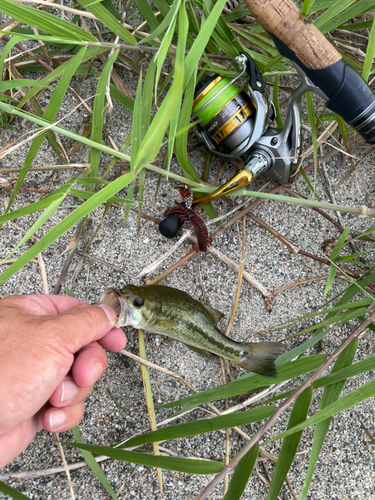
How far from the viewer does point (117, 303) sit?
180 centimetres

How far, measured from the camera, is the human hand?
1.38 m

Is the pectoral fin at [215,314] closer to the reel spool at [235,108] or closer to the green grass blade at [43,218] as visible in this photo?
the reel spool at [235,108]

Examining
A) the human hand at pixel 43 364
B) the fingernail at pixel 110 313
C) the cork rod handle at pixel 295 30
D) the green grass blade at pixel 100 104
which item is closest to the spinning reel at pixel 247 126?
the cork rod handle at pixel 295 30

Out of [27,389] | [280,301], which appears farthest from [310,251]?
[27,389]

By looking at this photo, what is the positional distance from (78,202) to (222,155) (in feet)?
3.01

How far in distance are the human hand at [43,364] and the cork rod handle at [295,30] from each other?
1.40 m

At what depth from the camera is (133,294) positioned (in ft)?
5.87

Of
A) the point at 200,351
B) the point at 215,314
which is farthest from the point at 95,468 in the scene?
the point at 215,314

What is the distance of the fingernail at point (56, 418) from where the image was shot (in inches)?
63.9

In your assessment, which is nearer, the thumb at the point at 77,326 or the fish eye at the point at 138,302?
the thumb at the point at 77,326

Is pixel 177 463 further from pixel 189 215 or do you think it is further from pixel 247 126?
pixel 247 126

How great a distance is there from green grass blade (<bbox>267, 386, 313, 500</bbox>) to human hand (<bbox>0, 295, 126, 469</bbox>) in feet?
2.87

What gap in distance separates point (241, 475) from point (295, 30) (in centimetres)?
184

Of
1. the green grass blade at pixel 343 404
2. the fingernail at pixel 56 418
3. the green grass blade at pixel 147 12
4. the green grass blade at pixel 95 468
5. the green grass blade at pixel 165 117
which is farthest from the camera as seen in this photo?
the green grass blade at pixel 147 12
